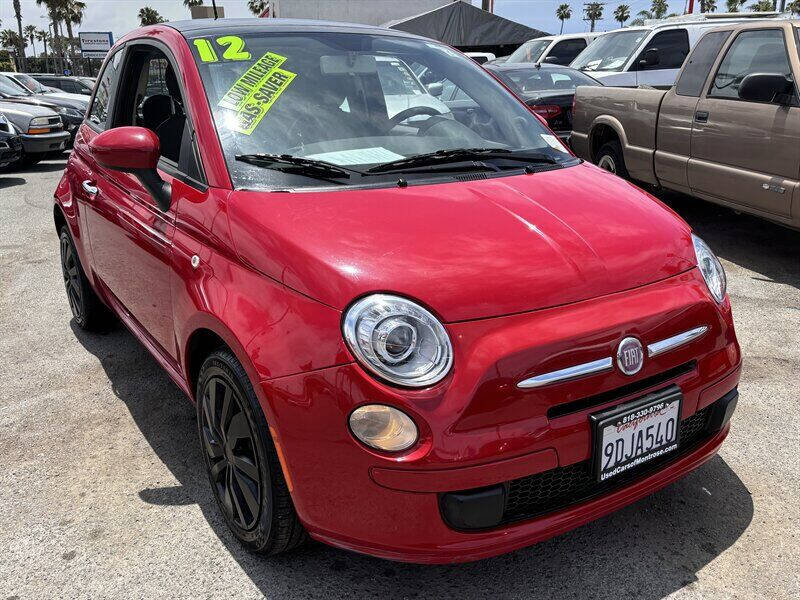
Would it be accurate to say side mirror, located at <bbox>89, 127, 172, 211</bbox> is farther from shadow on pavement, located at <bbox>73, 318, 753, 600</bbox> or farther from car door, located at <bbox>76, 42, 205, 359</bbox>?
shadow on pavement, located at <bbox>73, 318, 753, 600</bbox>

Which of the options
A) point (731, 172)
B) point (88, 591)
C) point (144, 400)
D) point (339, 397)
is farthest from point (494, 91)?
point (731, 172)

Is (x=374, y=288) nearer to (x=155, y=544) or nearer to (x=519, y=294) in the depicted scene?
(x=519, y=294)

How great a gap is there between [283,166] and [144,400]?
5.48ft

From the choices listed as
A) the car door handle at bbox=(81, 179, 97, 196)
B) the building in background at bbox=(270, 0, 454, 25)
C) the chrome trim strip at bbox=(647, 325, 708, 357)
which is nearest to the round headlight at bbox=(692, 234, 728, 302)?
the chrome trim strip at bbox=(647, 325, 708, 357)

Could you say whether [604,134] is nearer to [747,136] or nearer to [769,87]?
[747,136]

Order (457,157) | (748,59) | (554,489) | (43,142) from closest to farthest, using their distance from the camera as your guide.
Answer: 1. (554,489)
2. (457,157)
3. (748,59)
4. (43,142)

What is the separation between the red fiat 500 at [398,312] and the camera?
6.05 feet

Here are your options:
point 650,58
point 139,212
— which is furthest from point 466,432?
point 650,58

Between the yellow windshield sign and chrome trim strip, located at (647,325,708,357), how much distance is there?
1.51 m

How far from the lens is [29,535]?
2.51 meters

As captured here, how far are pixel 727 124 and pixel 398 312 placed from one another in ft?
14.7

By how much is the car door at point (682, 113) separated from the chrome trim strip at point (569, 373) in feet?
14.7

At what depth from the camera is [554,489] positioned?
6.58 ft

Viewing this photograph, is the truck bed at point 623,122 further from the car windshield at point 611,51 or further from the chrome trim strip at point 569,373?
the chrome trim strip at point 569,373
